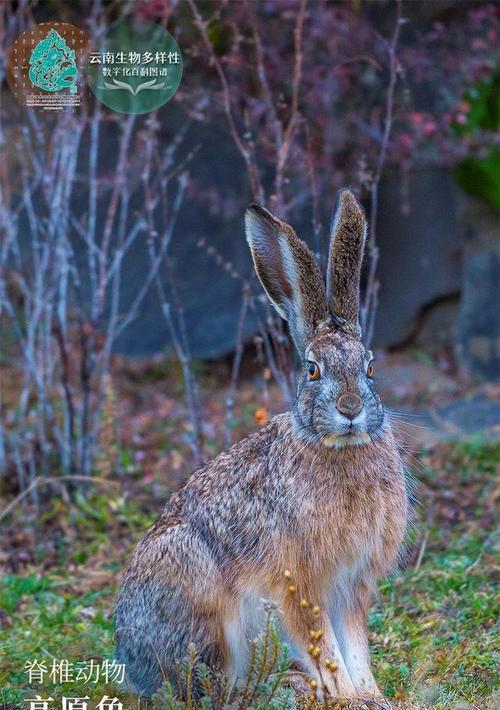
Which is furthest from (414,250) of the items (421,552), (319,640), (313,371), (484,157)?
(319,640)

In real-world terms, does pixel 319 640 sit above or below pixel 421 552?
above

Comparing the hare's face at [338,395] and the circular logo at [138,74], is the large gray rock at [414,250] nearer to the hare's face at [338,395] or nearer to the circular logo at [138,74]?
the circular logo at [138,74]

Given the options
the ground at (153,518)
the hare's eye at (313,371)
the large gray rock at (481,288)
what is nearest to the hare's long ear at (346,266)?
the hare's eye at (313,371)

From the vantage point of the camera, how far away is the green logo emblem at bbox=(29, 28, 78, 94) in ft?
22.7

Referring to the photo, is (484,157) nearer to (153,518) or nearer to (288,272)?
(153,518)

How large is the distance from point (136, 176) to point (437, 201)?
9.62 ft

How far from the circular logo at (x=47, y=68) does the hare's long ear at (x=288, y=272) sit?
9.22 ft

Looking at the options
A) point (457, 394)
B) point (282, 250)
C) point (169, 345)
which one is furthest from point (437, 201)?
point (282, 250)

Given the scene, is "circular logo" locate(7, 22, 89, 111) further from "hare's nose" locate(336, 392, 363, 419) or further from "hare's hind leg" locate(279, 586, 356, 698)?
"hare's hind leg" locate(279, 586, 356, 698)

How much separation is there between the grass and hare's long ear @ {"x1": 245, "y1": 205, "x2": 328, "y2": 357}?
1.45 meters

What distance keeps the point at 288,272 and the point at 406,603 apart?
2.12 meters

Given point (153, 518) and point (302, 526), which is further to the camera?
point (153, 518)

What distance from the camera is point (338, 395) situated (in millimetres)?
4176

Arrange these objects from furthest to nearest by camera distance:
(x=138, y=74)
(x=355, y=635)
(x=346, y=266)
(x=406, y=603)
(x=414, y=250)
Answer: (x=414, y=250) → (x=138, y=74) → (x=406, y=603) → (x=355, y=635) → (x=346, y=266)
